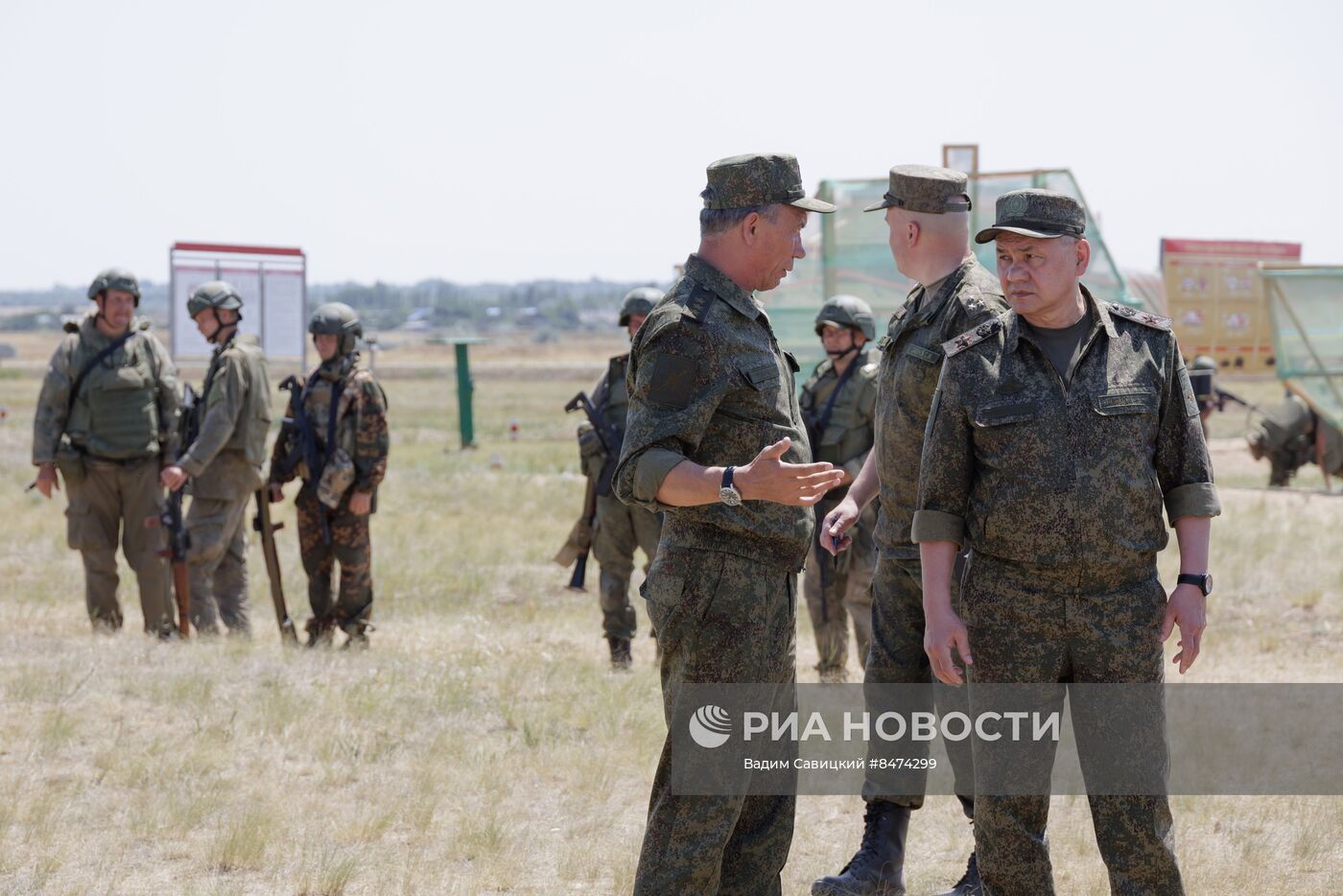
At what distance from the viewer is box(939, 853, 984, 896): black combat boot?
4516mm

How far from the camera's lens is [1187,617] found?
12.0 ft

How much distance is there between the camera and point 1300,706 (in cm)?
726

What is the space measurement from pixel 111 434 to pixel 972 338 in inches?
266

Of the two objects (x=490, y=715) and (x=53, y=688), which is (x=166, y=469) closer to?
(x=53, y=688)

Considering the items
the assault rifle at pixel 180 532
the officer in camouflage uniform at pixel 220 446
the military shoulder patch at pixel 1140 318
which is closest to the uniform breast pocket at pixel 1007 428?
the military shoulder patch at pixel 1140 318

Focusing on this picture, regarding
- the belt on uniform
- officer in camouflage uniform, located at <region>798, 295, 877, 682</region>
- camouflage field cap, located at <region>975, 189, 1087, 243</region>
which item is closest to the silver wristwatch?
camouflage field cap, located at <region>975, 189, 1087, 243</region>

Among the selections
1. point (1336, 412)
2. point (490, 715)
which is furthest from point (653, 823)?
point (1336, 412)

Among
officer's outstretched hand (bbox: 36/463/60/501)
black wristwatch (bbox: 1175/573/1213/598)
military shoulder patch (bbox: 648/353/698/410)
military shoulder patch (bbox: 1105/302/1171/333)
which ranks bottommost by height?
officer's outstretched hand (bbox: 36/463/60/501)

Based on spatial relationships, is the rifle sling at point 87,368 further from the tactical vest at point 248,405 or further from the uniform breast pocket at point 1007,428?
the uniform breast pocket at point 1007,428

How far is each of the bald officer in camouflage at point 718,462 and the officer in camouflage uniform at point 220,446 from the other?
556 centimetres

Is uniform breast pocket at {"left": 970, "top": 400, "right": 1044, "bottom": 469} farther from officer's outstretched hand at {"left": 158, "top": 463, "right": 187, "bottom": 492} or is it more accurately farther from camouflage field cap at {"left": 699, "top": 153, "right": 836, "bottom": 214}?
officer's outstretched hand at {"left": 158, "top": 463, "right": 187, "bottom": 492}

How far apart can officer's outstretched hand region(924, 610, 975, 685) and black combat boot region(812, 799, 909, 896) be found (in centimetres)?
110

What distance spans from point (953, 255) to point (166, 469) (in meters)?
5.76

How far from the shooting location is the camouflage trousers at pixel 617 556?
8516mm
